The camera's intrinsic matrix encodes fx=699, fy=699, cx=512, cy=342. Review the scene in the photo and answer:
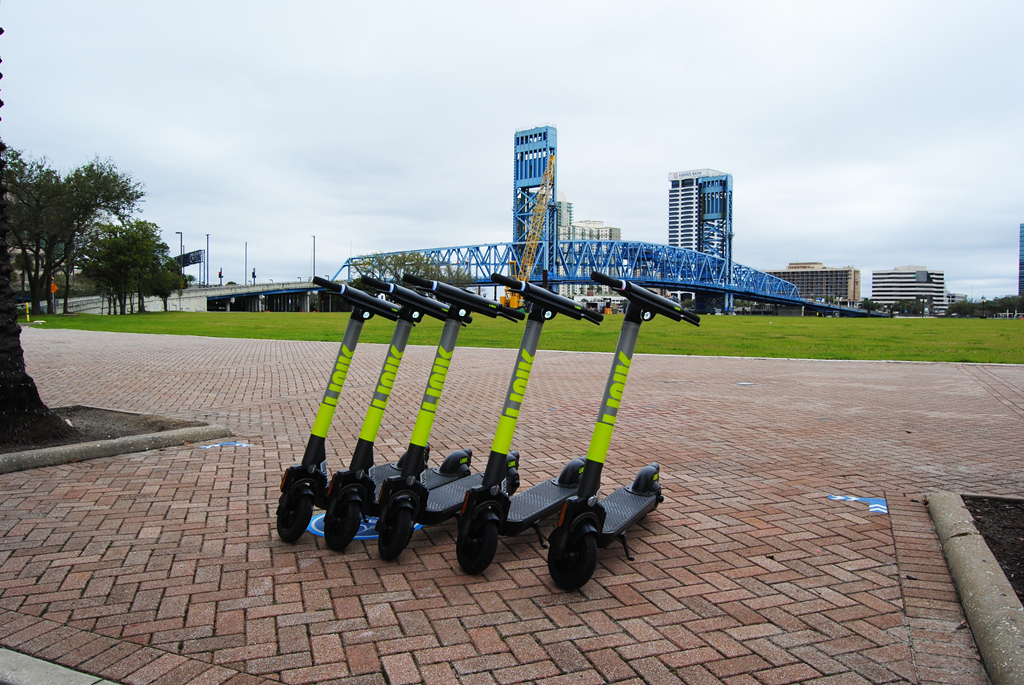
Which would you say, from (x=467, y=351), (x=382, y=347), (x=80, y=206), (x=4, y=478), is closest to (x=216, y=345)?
(x=382, y=347)

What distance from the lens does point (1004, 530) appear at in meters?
4.05

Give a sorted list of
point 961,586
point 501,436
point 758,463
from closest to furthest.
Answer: point 961,586, point 501,436, point 758,463

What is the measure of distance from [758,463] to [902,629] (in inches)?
120

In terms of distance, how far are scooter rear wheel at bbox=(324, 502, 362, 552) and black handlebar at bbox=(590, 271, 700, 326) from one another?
5.77ft

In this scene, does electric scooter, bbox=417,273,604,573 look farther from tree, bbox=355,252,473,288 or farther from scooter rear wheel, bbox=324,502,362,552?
tree, bbox=355,252,473,288

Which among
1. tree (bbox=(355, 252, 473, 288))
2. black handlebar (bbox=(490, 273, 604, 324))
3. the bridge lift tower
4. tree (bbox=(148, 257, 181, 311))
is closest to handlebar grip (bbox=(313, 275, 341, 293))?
black handlebar (bbox=(490, 273, 604, 324))

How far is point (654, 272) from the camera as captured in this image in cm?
12775

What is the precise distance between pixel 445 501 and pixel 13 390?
4.32m

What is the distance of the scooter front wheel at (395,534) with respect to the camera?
11.9ft

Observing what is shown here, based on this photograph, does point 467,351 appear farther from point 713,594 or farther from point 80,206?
point 80,206

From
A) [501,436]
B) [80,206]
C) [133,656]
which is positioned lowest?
[133,656]

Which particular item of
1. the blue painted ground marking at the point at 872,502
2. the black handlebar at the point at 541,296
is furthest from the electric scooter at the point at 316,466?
the blue painted ground marking at the point at 872,502

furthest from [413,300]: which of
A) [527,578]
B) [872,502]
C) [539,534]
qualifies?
[872,502]

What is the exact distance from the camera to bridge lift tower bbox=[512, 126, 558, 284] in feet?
346
